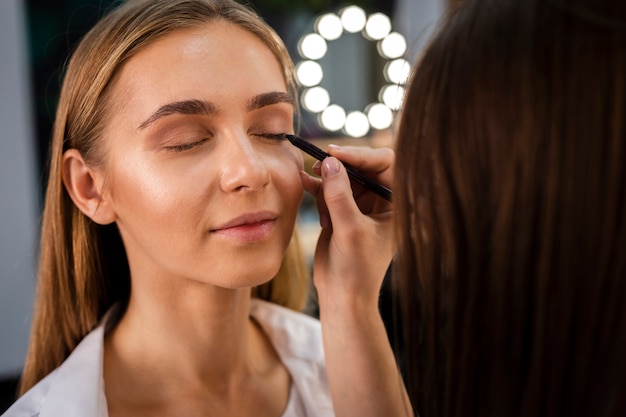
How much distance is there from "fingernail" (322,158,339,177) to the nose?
0.25 ft

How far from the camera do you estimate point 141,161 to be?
833mm

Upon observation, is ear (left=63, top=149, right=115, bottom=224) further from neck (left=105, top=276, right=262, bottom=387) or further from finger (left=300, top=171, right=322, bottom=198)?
finger (left=300, top=171, right=322, bottom=198)

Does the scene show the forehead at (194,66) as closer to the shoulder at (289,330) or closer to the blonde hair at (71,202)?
the blonde hair at (71,202)

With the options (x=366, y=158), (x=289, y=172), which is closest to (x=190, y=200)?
(x=289, y=172)

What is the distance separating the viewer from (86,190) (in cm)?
92

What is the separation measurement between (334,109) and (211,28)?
2.47 m

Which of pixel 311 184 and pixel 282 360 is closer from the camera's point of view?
pixel 311 184

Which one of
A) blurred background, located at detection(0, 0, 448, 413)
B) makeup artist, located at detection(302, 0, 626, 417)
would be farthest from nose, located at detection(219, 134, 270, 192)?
blurred background, located at detection(0, 0, 448, 413)

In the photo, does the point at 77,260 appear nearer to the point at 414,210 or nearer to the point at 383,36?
the point at 414,210

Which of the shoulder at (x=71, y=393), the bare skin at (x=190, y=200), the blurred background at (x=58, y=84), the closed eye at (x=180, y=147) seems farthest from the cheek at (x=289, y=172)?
the blurred background at (x=58, y=84)

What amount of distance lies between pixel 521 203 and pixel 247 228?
14.7 inches

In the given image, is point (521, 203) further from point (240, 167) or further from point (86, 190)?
point (86, 190)

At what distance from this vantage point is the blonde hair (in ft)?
2.83

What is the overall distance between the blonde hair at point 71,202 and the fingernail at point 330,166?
0.69 ft
